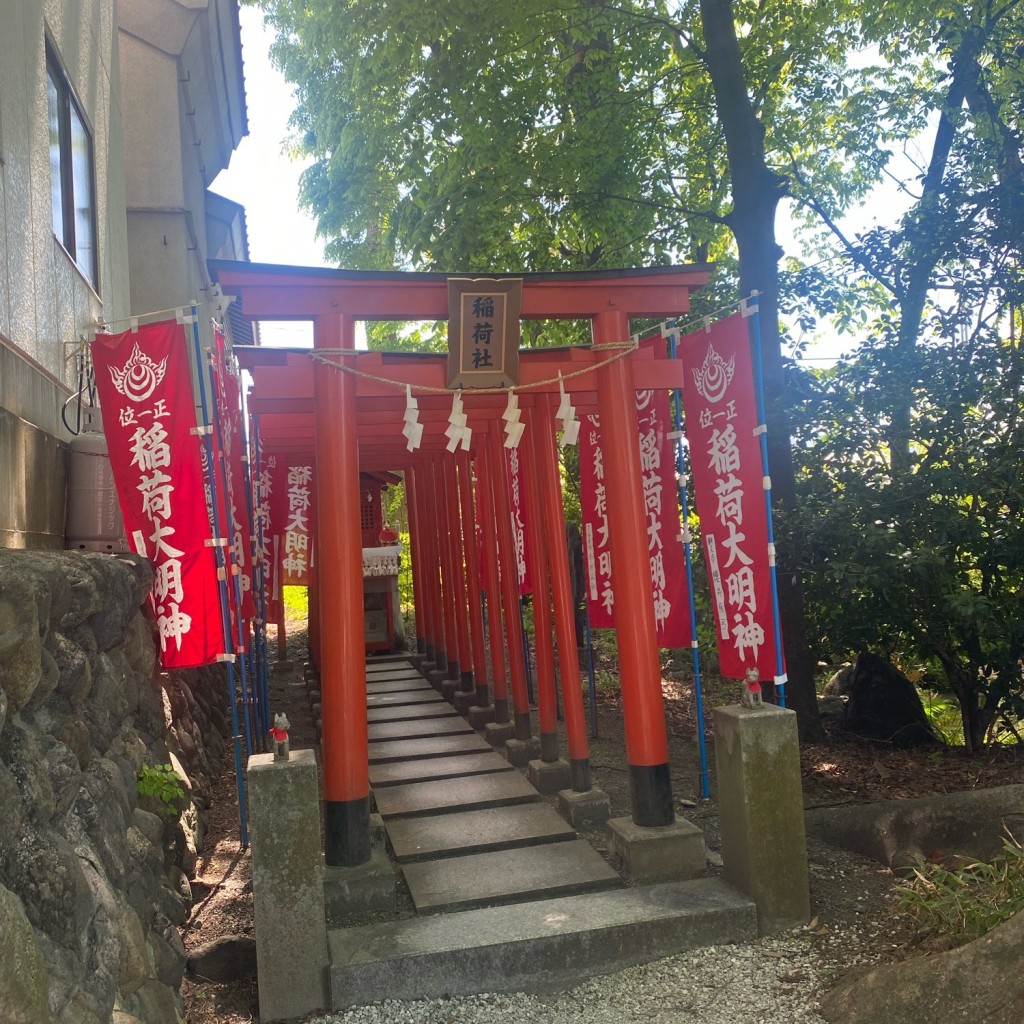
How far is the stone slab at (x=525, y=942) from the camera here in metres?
4.78

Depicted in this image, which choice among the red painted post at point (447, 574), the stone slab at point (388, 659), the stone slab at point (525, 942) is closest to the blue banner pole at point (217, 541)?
the stone slab at point (525, 942)

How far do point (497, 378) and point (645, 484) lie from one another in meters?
2.10

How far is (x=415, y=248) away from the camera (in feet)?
37.2

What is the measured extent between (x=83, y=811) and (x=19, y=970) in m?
1.50

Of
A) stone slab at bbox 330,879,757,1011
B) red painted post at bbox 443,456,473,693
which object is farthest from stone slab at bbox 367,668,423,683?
stone slab at bbox 330,879,757,1011

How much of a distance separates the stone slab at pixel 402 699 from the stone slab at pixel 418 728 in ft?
4.25

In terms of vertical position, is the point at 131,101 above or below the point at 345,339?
above

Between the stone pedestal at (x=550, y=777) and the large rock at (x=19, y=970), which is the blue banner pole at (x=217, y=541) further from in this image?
the large rock at (x=19, y=970)

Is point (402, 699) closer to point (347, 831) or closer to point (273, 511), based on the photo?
point (273, 511)

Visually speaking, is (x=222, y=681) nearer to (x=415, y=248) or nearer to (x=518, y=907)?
(x=415, y=248)

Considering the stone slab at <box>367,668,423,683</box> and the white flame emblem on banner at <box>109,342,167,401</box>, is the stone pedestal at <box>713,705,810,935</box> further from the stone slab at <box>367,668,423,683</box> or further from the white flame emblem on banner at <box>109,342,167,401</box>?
the stone slab at <box>367,668,423,683</box>

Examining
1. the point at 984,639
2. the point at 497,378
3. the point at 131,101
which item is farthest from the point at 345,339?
the point at 131,101

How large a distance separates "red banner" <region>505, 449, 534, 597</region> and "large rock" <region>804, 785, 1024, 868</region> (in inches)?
166

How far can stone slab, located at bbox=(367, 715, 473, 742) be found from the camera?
10562mm
